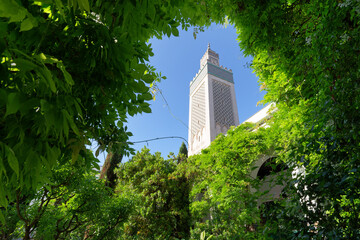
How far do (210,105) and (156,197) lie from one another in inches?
555

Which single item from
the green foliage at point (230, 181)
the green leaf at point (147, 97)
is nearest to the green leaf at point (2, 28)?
the green leaf at point (147, 97)

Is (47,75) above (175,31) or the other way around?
the other way around

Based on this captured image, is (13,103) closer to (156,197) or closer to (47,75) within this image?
(47,75)

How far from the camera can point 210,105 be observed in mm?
21312

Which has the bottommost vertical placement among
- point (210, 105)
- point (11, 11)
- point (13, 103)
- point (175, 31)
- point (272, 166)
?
point (13, 103)

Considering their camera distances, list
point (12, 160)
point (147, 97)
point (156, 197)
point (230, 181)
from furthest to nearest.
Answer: point (156, 197)
point (230, 181)
point (147, 97)
point (12, 160)

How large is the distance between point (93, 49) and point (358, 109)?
213 centimetres

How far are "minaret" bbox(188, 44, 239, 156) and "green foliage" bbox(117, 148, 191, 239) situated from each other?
9.88 meters

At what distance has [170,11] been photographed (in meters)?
1.66

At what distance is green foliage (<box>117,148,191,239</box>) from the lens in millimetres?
8156

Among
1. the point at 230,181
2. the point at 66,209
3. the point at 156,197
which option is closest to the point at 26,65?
the point at 66,209

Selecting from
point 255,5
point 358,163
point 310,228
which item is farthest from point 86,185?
point 255,5

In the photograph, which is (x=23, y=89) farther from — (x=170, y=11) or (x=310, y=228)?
(x=310, y=228)

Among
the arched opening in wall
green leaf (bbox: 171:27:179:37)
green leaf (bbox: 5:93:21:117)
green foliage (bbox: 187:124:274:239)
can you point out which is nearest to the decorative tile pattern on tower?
the arched opening in wall
